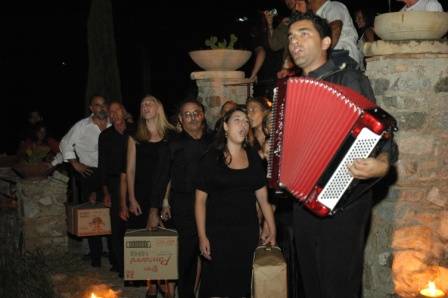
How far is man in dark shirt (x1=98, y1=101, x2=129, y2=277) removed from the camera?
20.6 feet

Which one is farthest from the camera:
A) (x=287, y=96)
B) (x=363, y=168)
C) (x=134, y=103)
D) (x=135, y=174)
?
(x=134, y=103)

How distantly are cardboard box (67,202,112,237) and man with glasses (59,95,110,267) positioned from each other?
535 mm

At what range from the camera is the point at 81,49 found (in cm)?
2373

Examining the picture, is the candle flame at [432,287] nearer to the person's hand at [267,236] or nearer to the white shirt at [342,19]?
the person's hand at [267,236]

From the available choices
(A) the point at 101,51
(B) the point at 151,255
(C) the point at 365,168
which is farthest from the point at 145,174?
(A) the point at 101,51

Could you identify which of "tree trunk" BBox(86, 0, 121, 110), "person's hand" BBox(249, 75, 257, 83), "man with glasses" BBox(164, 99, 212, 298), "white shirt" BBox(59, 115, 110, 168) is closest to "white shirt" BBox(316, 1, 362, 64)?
"man with glasses" BBox(164, 99, 212, 298)

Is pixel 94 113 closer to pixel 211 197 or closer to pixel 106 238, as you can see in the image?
pixel 106 238

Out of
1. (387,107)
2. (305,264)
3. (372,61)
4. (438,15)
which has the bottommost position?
(305,264)

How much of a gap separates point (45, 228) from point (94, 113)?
1717mm

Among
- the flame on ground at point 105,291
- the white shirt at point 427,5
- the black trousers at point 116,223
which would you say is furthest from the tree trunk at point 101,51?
the white shirt at point 427,5

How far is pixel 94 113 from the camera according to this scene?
710 centimetres

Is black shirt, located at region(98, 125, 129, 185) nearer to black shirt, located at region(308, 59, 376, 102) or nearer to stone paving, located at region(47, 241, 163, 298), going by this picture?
stone paving, located at region(47, 241, 163, 298)

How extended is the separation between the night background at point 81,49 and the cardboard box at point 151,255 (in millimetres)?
13542

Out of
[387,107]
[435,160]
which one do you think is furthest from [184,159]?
[435,160]
